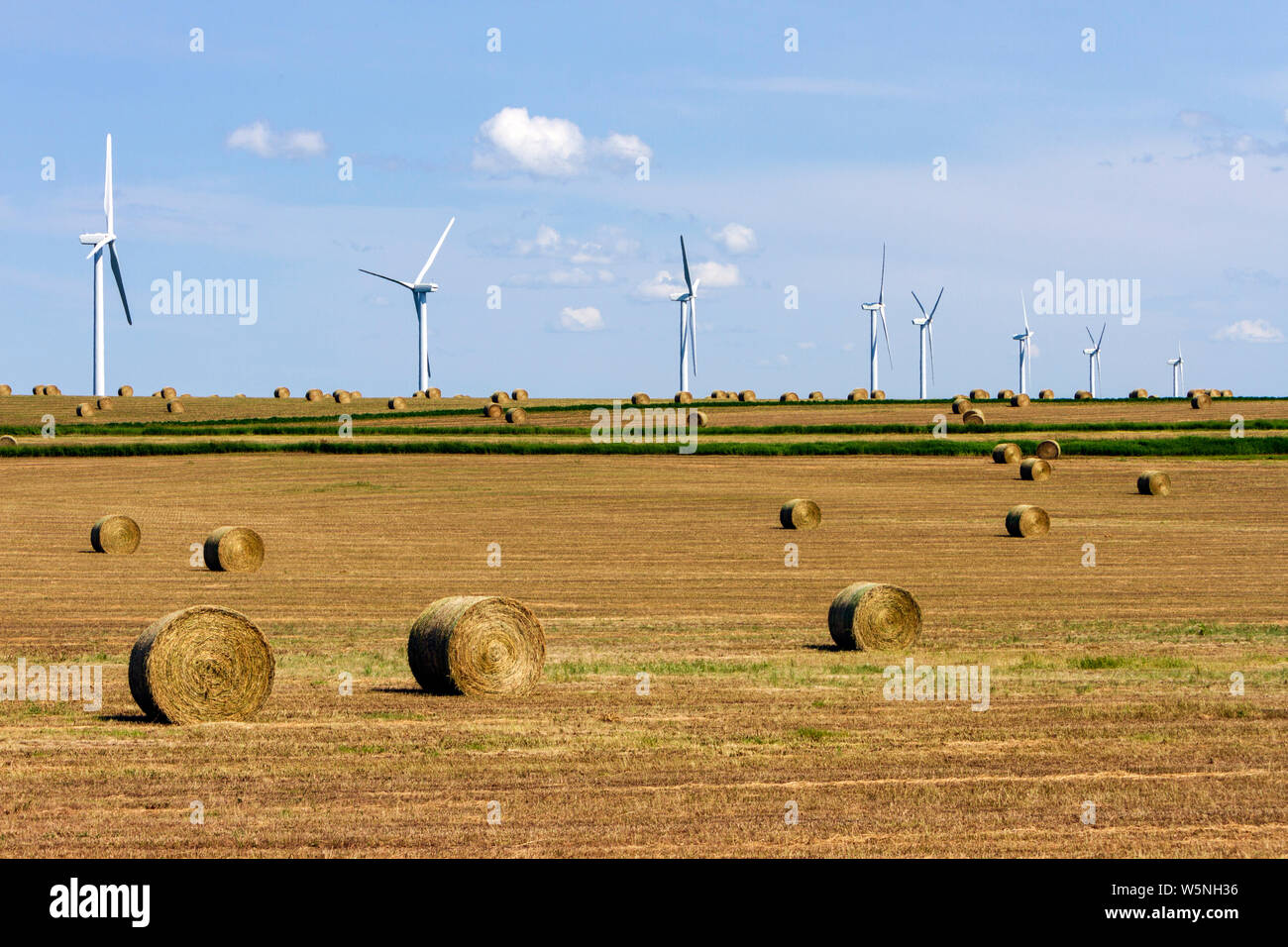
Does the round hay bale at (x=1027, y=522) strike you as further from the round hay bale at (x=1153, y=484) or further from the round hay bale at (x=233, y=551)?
the round hay bale at (x=233, y=551)

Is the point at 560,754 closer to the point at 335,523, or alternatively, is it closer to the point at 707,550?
the point at 707,550

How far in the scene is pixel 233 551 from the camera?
4162 centimetres

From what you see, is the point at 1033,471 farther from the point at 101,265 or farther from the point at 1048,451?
the point at 101,265

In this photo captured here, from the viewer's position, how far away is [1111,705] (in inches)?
814

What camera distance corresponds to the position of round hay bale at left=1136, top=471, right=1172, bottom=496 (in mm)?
63125

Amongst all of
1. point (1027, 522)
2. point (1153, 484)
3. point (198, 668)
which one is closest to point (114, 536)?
point (198, 668)

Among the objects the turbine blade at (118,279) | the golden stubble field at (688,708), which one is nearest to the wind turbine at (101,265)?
the turbine blade at (118,279)

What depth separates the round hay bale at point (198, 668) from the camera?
19531mm

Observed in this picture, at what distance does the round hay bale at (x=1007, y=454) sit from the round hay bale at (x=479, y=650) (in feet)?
175

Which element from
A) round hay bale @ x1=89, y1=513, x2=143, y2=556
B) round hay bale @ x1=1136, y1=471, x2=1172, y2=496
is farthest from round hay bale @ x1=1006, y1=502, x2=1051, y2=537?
round hay bale @ x1=89, y1=513, x2=143, y2=556

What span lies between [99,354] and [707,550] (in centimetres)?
7386

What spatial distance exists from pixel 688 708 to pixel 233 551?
24122mm

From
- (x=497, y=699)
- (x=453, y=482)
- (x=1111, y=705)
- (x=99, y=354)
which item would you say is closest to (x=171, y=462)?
(x=453, y=482)

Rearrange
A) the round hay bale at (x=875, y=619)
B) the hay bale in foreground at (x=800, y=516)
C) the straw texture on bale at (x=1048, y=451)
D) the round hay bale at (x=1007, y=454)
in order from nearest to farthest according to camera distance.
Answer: the round hay bale at (x=875, y=619)
the hay bale in foreground at (x=800, y=516)
the round hay bale at (x=1007, y=454)
the straw texture on bale at (x=1048, y=451)
